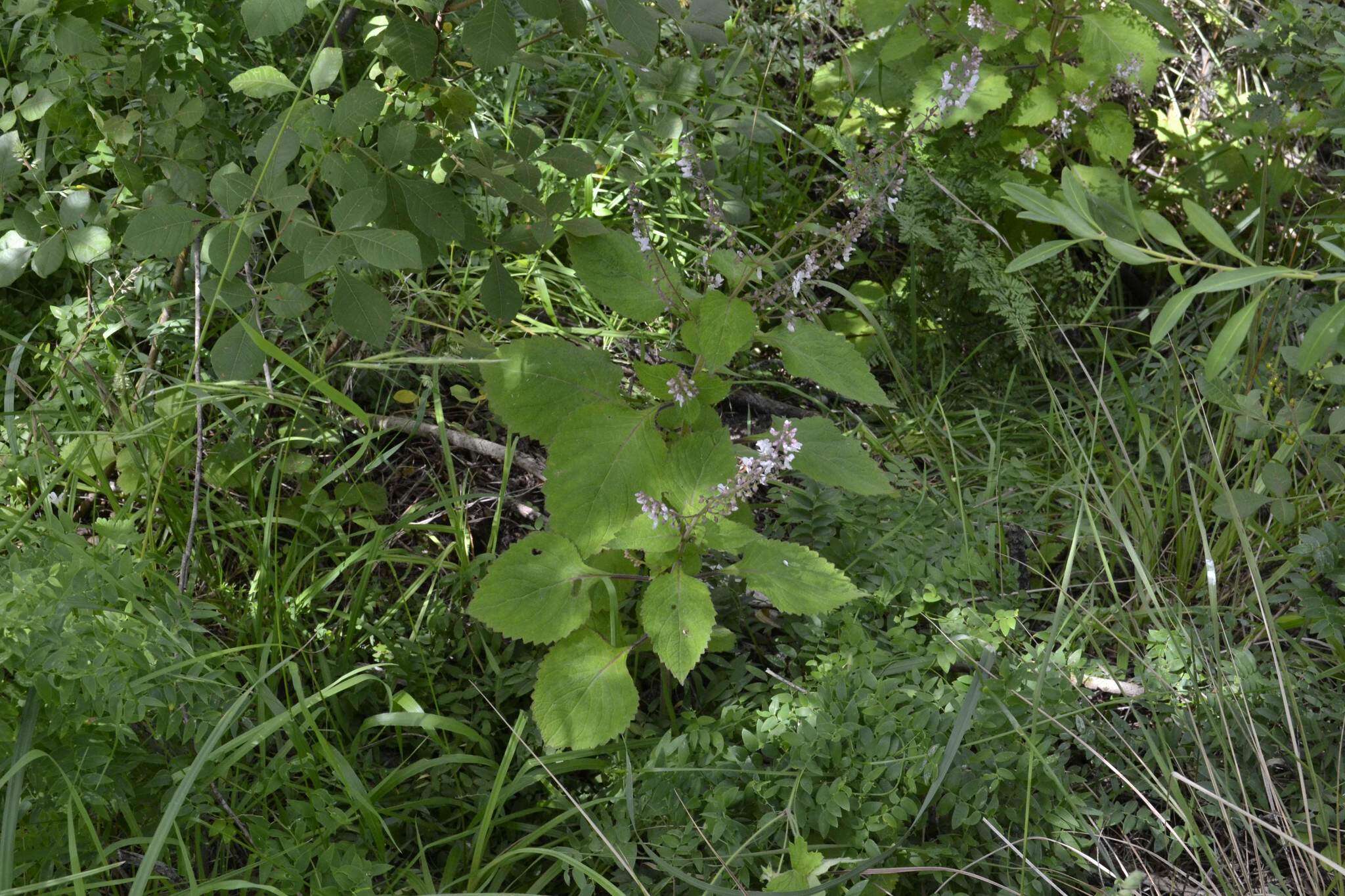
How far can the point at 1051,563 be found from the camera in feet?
8.00

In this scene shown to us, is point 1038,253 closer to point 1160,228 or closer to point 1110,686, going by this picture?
point 1160,228

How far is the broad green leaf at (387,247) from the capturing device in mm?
1852

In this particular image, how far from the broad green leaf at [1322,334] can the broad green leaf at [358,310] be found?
4.81ft

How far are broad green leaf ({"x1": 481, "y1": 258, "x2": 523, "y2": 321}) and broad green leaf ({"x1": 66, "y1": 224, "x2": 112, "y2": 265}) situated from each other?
0.77m

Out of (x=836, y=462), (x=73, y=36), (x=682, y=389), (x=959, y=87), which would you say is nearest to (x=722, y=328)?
(x=682, y=389)

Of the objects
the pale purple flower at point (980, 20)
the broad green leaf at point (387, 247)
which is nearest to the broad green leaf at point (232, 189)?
the broad green leaf at point (387, 247)

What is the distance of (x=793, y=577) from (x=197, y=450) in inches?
49.8

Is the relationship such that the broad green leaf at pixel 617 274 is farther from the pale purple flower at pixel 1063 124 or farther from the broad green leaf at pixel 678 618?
the pale purple flower at pixel 1063 124

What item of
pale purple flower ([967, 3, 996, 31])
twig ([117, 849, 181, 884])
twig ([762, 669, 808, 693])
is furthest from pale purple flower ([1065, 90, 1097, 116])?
twig ([117, 849, 181, 884])

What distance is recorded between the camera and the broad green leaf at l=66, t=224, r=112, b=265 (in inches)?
87.4

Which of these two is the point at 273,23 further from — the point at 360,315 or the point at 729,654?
the point at 729,654

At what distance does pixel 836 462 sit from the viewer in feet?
6.33

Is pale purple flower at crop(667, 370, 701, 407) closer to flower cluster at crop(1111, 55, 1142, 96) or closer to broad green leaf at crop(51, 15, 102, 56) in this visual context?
broad green leaf at crop(51, 15, 102, 56)

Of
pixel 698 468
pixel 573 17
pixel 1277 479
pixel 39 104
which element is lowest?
pixel 1277 479
